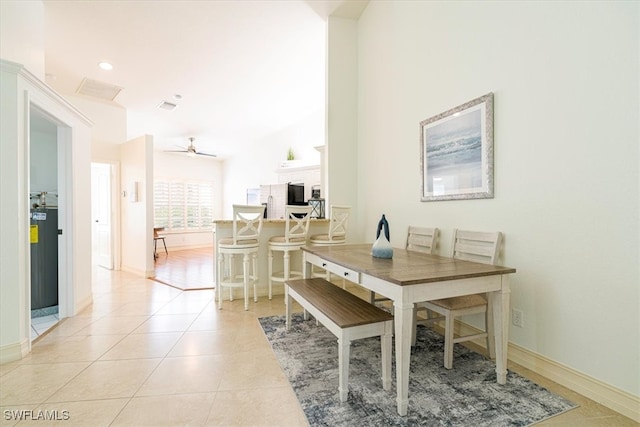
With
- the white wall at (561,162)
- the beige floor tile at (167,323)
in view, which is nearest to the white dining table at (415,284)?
the white wall at (561,162)

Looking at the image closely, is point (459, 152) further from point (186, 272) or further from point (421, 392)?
point (186, 272)

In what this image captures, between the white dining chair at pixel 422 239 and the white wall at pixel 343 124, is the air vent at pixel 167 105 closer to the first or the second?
the white wall at pixel 343 124

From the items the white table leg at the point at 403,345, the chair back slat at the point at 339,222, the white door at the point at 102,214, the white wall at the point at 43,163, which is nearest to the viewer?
the white table leg at the point at 403,345

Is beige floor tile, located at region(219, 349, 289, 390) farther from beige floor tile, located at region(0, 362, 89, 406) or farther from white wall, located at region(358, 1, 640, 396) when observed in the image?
white wall, located at region(358, 1, 640, 396)

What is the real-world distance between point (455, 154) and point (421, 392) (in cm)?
189

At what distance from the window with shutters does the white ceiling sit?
10.2ft

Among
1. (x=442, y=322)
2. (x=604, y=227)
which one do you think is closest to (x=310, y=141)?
(x=442, y=322)

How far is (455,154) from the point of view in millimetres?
2441

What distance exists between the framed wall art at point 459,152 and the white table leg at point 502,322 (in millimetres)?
799

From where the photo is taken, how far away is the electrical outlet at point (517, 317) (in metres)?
1.95

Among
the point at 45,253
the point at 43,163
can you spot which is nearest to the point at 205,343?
the point at 45,253

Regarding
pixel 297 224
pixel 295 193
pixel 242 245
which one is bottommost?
pixel 242 245

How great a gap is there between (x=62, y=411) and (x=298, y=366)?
1.35 m

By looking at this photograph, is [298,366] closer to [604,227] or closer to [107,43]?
[604,227]
